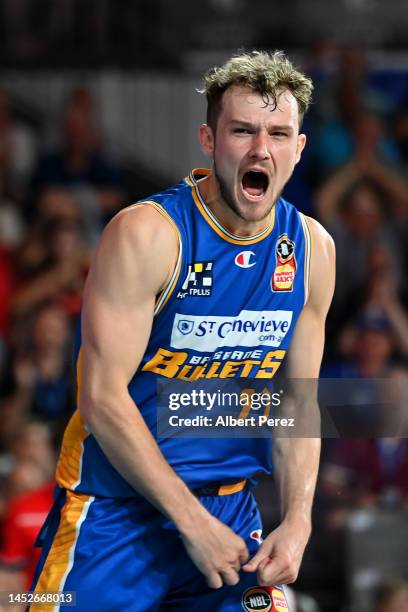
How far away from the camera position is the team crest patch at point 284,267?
10.5 feet

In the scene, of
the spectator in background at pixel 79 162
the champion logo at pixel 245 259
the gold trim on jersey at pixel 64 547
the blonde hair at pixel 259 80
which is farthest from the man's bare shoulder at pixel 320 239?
the spectator in background at pixel 79 162

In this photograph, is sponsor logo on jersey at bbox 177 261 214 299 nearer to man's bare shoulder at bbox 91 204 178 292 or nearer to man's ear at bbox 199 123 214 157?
man's bare shoulder at bbox 91 204 178 292

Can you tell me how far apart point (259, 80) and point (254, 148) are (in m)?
0.19

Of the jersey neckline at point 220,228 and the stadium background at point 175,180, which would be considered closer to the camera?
the jersey neckline at point 220,228

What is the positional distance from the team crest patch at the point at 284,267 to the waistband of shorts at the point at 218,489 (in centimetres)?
58

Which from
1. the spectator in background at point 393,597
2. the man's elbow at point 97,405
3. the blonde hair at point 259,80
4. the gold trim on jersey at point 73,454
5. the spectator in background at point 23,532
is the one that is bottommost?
the spectator in background at point 393,597

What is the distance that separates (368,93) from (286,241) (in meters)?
5.13

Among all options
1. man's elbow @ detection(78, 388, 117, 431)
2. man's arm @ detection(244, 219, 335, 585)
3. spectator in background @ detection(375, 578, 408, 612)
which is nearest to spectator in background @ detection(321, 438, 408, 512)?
spectator in background @ detection(375, 578, 408, 612)

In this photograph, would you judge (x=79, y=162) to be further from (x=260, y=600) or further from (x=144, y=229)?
(x=260, y=600)

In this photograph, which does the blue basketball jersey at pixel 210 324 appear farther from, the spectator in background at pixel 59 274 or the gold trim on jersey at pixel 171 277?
the spectator in background at pixel 59 274

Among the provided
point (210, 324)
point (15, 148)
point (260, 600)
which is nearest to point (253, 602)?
point (260, 600)

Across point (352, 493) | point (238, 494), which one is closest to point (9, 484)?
point (352, 493)

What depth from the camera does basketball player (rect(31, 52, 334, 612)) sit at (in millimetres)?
2965

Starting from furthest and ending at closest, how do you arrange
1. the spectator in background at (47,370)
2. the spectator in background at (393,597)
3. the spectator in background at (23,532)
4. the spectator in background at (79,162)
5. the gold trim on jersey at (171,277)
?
1. the spectator in background at (79,162)
2. the spectator in background at (47,370)
3. the spectator in background at (393,597)
4. the spectator in background at (23,532)
5. the gold trim on jersey at (171,277)
